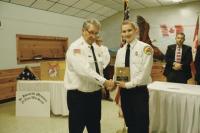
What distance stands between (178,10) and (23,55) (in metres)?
5.18

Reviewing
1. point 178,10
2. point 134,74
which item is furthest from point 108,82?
point 178,10

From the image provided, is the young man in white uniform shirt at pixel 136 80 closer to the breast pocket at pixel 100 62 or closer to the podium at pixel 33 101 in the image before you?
the breast pocket at pixel 100 62

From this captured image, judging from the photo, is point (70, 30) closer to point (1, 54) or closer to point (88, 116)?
point (1, 54)

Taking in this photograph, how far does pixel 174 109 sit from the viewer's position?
10.0 feet

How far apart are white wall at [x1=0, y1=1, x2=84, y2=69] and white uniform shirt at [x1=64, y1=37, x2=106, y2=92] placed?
12.8 ft

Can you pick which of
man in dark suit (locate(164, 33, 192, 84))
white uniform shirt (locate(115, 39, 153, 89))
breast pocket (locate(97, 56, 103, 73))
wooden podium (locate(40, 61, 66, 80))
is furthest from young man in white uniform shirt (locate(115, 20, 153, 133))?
wooden podium (locate(40, 61, 66, 80))

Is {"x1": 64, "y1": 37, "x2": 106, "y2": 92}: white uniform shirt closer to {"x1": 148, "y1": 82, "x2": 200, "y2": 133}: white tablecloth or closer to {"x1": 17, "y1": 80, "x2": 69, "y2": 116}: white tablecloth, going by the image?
{"x1": 148, "y1": 82, "x2": 200, "y2": 133}: white tablecloth

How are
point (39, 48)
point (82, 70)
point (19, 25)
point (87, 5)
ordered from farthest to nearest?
point (87, 5), point (39, 48), point (19, 25), point (82, 70)

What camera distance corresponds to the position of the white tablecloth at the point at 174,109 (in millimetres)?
2879

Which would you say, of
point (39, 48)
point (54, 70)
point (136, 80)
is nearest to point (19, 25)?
point (39, 48)

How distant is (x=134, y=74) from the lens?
7.66 ft

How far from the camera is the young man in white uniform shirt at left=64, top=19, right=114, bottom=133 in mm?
2295

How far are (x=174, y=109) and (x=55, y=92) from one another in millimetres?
2303

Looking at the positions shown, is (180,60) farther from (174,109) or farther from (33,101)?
(33,101)
